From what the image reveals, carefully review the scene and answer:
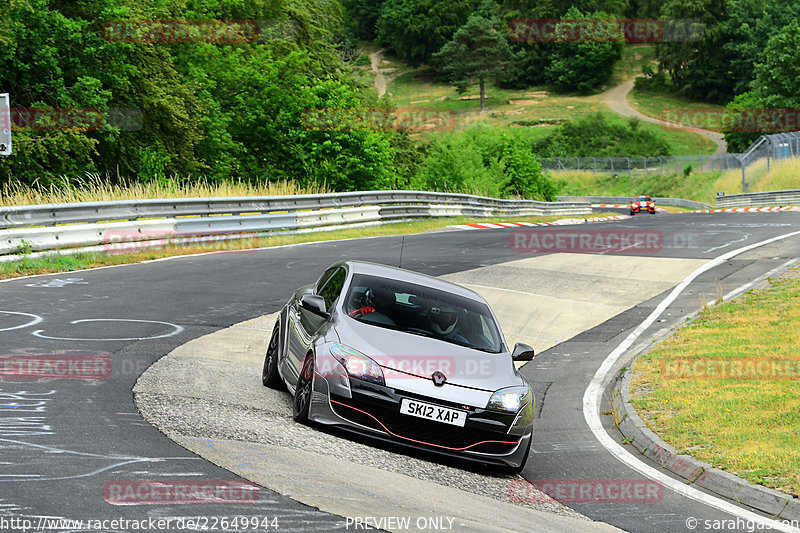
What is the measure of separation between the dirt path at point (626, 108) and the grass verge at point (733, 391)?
107895 mm

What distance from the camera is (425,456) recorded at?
790 cm

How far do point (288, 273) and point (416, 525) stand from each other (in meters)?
12.5

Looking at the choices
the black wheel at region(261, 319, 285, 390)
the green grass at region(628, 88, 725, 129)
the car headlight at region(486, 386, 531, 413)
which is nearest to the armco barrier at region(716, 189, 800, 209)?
the black wheel at region(261, 319, 285, 390)

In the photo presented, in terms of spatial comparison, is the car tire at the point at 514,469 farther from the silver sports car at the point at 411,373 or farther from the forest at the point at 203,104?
the forest at the point at 203,104

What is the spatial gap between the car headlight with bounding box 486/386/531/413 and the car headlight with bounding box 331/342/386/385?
94 cm

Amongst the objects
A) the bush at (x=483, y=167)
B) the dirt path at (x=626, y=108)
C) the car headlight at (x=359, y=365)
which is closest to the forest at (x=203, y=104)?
the bush at (x=483, y=167)

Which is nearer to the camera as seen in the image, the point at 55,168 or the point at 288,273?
the point at 288,273

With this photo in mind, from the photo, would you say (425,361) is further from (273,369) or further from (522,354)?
(273,369)

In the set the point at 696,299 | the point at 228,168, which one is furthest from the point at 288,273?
the point at 228,168

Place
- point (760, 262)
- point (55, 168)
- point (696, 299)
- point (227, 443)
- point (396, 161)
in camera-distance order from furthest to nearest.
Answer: point (396, 161)
point (55, 168)
point (760, 262)
point (696, 299)
point (227, 443)

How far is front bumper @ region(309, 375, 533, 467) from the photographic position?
7.64m

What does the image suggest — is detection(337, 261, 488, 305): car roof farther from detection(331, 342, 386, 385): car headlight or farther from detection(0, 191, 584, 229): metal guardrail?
detection(0, 191, 584, 229): metal guardrail

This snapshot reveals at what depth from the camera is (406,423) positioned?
7.63 meters

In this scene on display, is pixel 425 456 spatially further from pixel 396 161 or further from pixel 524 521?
pixel 396 161
